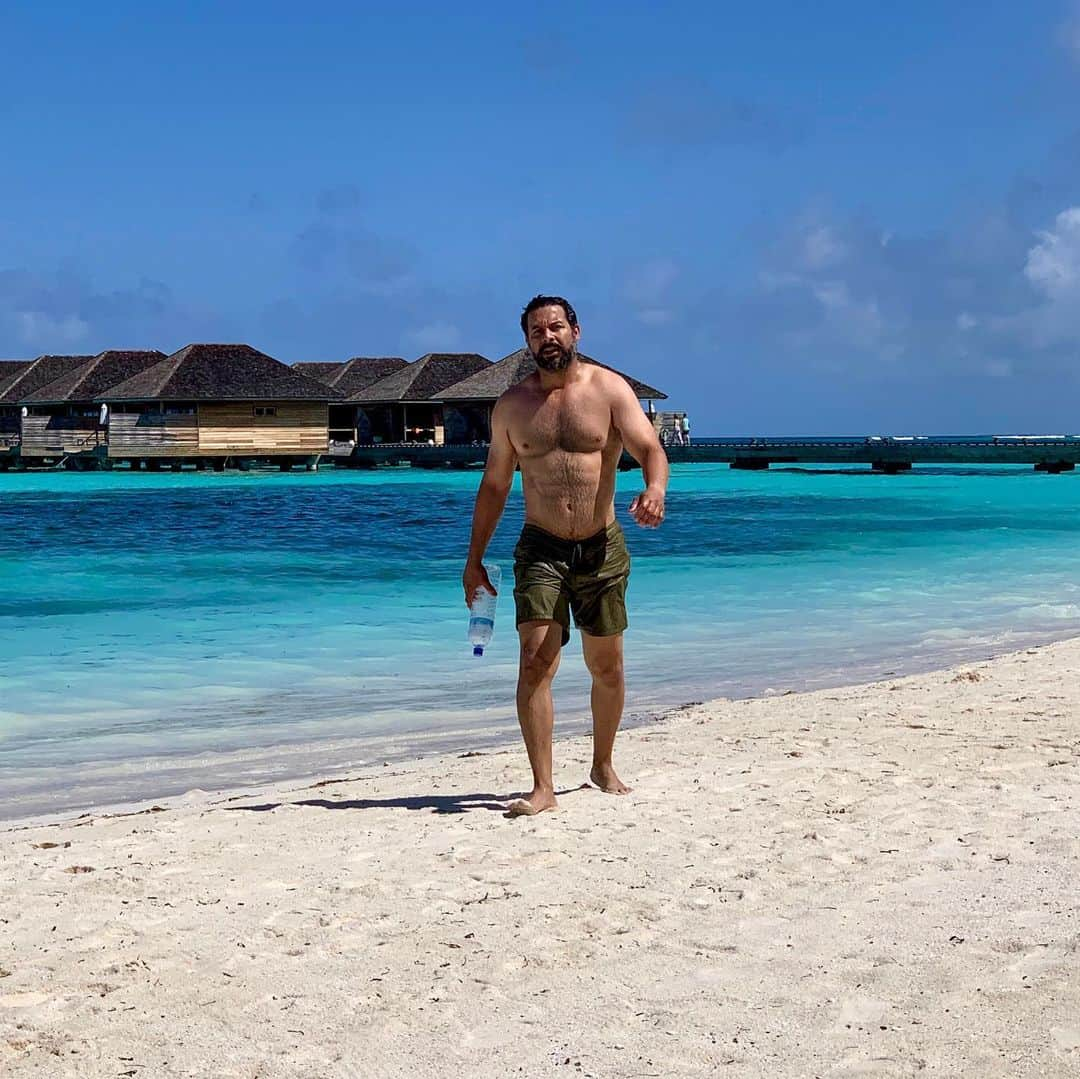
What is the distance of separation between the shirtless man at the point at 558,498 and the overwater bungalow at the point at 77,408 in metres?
49.8

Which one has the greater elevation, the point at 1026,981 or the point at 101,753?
the point at 1026,981

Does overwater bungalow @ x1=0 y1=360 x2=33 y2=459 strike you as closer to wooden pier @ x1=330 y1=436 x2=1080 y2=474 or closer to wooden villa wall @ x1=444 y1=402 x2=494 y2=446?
wooden pier @ x1=330 y1=436 x2=1080 y2=474

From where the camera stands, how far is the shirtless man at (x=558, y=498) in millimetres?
4883

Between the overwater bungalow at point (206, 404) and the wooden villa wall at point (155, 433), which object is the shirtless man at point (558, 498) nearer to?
the overwater bungalow at point (206, 404)

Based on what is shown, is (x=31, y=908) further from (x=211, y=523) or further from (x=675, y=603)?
(x=211, y=523)

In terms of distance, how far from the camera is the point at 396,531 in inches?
1101

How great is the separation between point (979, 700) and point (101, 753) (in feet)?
15.7

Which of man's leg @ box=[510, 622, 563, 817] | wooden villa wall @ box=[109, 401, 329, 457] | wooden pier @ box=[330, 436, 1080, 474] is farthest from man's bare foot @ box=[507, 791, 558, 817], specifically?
wooden pier @ box=[330, 436, 1080, 474]

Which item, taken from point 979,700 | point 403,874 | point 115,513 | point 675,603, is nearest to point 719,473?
point 115,513

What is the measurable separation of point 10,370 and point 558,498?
63.2 meters

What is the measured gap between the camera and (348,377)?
211 ft

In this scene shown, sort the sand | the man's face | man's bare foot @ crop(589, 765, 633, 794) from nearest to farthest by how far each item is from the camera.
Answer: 1. the sand
2. the man's face
3. man's bare foot @ crop(589, 765, 633, 794)

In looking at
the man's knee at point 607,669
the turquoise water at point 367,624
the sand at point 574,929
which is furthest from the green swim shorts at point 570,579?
the turquoise water at point 367,624

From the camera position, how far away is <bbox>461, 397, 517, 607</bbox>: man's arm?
16.4ft
